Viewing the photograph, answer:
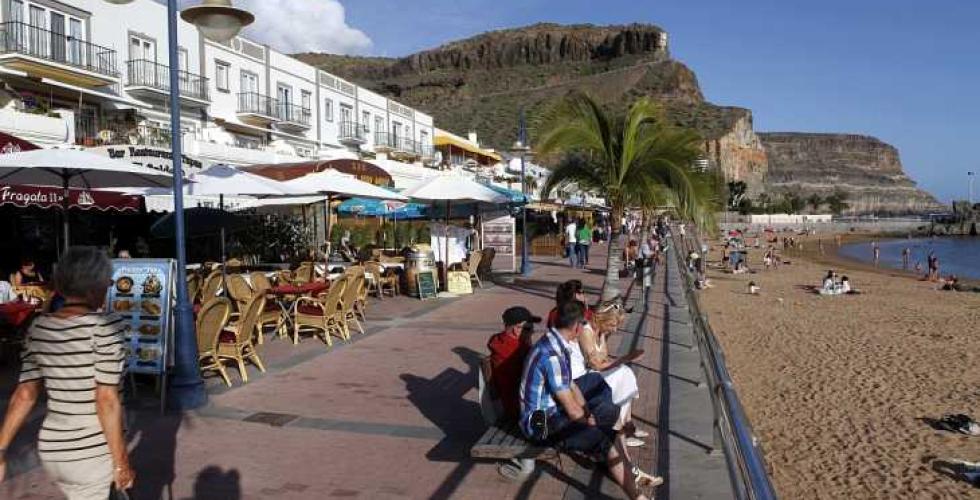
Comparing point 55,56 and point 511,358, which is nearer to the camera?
point 511,358

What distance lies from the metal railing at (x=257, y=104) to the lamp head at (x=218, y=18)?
81.7 feet

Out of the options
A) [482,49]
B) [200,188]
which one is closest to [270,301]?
[200,188]

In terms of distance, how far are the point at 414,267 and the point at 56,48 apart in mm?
14394

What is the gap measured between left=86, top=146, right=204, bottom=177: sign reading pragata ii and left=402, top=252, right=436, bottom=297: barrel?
4.23 metres

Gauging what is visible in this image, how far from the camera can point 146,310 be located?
6078 mm

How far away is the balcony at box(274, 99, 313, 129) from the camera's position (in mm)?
31953

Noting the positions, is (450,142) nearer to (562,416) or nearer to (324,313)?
(324,313)

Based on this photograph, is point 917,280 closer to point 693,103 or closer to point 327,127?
point 327,127

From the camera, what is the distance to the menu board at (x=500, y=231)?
20.6m

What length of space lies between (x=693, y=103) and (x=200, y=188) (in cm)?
11684

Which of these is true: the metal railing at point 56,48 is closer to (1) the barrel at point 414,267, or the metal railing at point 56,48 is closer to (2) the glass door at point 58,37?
(2) the glass door at point 58,37

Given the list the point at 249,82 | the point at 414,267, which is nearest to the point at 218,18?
the point at 414,267

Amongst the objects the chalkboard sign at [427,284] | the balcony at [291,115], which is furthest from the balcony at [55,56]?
the chalkboard sign at [427,284]

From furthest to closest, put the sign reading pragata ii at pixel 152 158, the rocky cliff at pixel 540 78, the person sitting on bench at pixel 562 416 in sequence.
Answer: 1. the rocky cliff at pixel 540 78
2. the sign reading pragata ii at pixel 152 158
3. the person sitting on bench at pixel 562 416
